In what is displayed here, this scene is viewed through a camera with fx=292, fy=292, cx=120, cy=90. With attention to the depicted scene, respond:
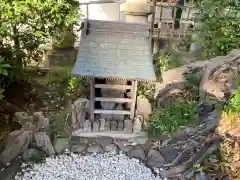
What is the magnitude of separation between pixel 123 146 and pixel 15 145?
1600 mm

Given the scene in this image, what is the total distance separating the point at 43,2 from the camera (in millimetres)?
4438

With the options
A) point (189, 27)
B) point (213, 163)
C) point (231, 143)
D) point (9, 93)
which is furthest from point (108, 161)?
point (189, 27)

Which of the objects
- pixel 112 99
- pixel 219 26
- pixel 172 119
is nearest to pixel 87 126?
pixel 112 99

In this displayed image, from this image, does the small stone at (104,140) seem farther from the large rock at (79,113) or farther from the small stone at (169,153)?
the small stone at (169,153)

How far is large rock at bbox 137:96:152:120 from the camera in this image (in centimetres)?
495

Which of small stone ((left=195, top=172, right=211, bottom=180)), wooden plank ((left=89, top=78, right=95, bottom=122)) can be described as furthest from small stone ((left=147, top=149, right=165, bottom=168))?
wooden plank ((left=89, top=78, right=95, bottom=122))

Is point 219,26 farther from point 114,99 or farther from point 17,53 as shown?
point 17,53

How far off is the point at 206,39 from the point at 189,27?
1572mm

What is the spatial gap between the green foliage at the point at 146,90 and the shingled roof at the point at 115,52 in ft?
3.77

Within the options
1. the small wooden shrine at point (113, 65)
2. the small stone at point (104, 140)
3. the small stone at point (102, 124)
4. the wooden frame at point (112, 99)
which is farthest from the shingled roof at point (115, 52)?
the small stone at point (104, 140)

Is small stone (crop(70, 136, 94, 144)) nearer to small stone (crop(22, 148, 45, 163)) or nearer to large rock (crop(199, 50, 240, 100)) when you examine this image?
small stone (crop(22, 148, 45, 163))

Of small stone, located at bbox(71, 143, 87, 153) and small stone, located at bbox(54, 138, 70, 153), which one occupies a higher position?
small stone, located at bbox(54, 138, 70, 153)

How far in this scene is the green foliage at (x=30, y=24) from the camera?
4301mm

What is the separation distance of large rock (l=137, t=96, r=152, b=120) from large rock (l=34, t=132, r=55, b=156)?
1.55 m
